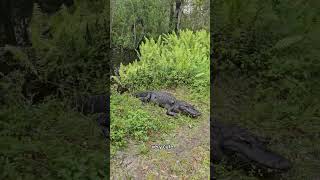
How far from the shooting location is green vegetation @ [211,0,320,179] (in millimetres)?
5059

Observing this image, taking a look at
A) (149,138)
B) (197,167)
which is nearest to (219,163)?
(197,167)

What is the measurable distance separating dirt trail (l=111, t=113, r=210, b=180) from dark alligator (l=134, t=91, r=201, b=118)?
0.45 metres

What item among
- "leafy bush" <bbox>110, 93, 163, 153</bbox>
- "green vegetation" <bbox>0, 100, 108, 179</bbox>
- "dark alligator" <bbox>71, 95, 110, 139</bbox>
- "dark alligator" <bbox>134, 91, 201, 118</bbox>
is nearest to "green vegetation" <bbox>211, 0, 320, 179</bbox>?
"dark alligator" <bbox>134, 91, 201, 118</bbox>

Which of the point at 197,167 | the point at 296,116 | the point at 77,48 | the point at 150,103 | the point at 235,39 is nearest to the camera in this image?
the point at 197,167

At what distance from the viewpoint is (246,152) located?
441 centimetres

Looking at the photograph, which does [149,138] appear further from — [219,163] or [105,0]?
[105,0]

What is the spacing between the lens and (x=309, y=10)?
6.70 m

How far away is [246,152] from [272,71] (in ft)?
6.80

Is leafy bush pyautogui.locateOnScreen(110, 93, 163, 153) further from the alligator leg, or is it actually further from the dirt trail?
the alligator leg

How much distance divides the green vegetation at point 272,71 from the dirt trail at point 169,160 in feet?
2.08

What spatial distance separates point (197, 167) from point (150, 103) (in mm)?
1427

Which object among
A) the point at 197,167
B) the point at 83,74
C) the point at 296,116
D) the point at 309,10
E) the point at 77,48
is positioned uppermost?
the point at 309,10

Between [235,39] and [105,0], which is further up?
Answer: [105,0]

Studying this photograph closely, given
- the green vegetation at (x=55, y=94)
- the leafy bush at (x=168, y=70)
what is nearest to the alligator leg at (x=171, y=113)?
the leafy bush at (x=168, y=70)
